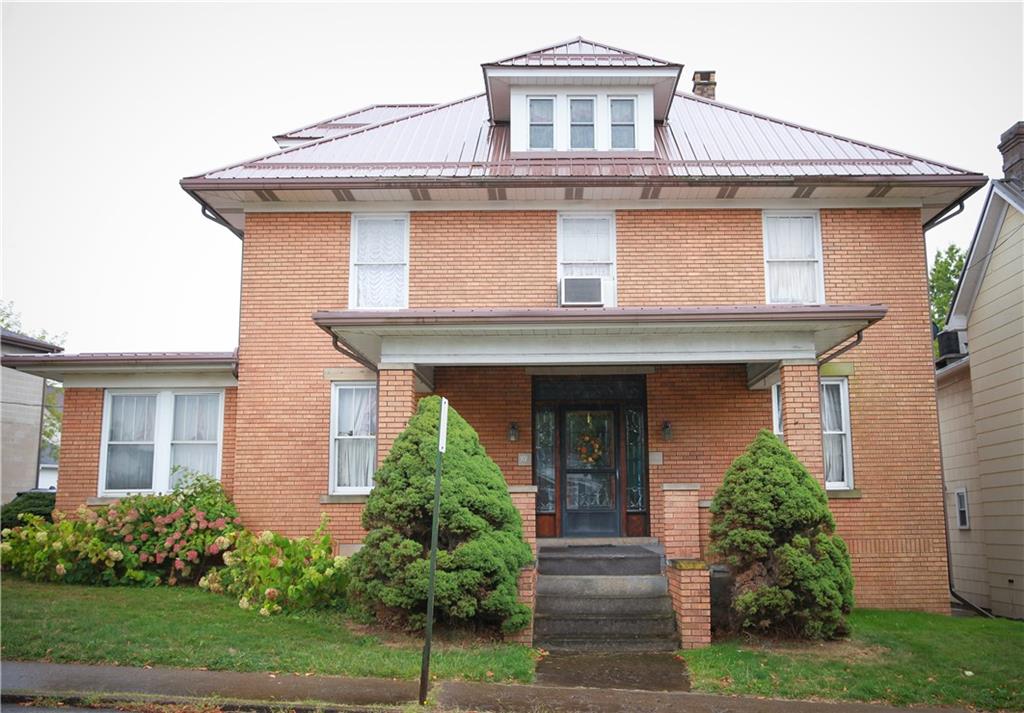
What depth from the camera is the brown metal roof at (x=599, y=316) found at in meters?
10.3

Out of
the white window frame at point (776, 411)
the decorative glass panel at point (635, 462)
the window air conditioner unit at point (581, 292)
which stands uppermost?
the window air conditioner unit at point (581, 292)

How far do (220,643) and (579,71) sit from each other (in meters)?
10.7

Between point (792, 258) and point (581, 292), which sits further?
point (792, 258)

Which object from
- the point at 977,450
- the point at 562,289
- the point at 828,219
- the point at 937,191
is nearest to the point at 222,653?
the point at 562,289

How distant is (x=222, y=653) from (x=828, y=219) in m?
10.9

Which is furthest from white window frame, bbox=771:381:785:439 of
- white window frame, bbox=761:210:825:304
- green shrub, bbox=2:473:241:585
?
green shrub, bbox=2:473:241:585

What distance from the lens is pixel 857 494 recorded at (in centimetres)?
1285

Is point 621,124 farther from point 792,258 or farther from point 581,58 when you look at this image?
point 792,258

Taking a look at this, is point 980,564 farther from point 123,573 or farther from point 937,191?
point 123,573

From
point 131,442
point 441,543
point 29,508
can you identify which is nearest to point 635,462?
point 441,543

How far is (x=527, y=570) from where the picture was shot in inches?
384

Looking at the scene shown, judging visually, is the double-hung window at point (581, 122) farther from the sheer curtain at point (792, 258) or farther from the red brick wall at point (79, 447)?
the red brick wall at point (79, 447)

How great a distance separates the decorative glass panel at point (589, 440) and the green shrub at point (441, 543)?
3.85 m

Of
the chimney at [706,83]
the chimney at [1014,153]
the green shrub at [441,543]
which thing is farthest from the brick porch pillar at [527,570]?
the chimney at [706,83]
